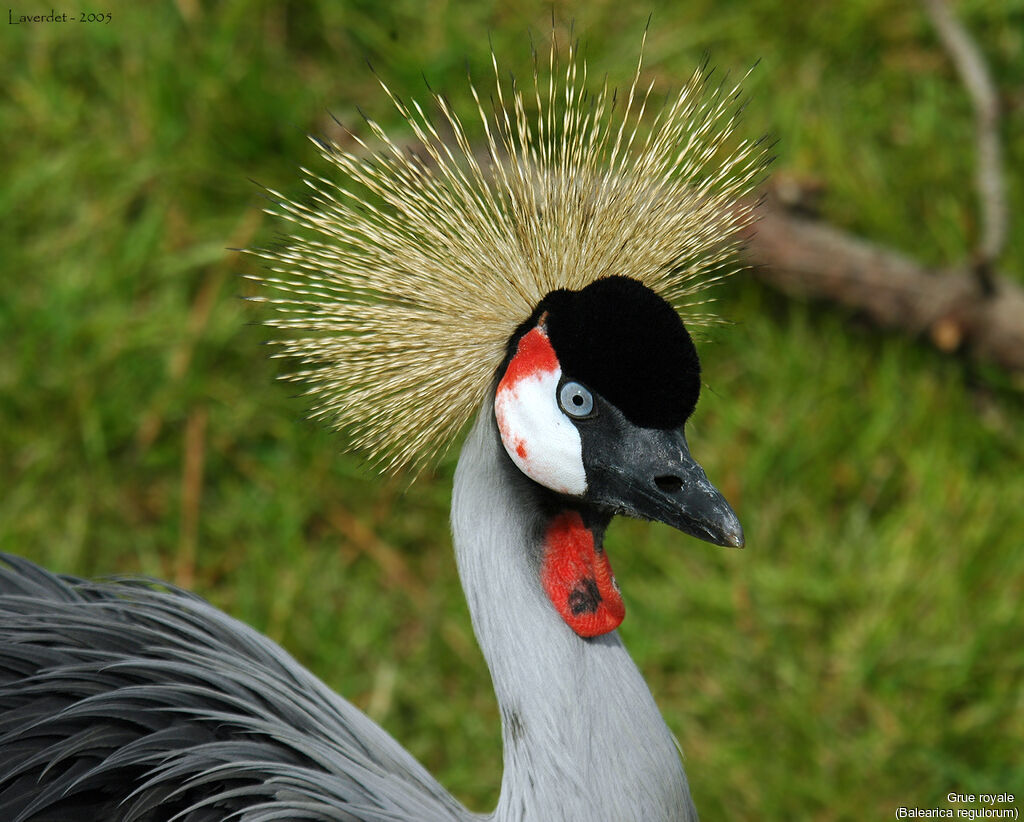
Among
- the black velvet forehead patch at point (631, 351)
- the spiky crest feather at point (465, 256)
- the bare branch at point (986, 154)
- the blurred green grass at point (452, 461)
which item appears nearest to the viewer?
the black velvet forehead patch at point (631, 351)

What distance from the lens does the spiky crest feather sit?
1.08 m

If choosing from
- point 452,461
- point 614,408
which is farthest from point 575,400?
point 452,461

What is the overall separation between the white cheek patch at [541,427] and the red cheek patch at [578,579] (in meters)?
0.06

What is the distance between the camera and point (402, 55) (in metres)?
2.15

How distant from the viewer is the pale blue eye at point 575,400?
989 millimetres

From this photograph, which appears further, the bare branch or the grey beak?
the bare branch

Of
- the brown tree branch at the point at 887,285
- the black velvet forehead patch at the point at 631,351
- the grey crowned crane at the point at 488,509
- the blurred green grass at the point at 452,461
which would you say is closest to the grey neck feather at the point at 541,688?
the grey crowned crane at the point at 488,509

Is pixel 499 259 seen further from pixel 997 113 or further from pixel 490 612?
pixel 997 113

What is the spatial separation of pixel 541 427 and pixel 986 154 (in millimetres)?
1385

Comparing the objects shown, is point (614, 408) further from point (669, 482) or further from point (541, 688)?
point (541, 688)

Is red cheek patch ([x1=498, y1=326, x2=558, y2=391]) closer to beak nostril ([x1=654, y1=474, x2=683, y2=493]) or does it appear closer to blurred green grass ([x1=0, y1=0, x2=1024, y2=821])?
beak nostril ([x1=654, y1=474, x2=683, y2=493])

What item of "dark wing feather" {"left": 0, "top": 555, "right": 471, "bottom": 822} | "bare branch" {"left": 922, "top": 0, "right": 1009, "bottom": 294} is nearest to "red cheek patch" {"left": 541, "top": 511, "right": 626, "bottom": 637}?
"dark wing feather" {"left": 0, "top": 555, "right": 471, "bottom": 822}

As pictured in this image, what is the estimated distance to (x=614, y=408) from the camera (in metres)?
0.98

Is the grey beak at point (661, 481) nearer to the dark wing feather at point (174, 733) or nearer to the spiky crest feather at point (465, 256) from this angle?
the spiky crest feather at point (465, 256)
